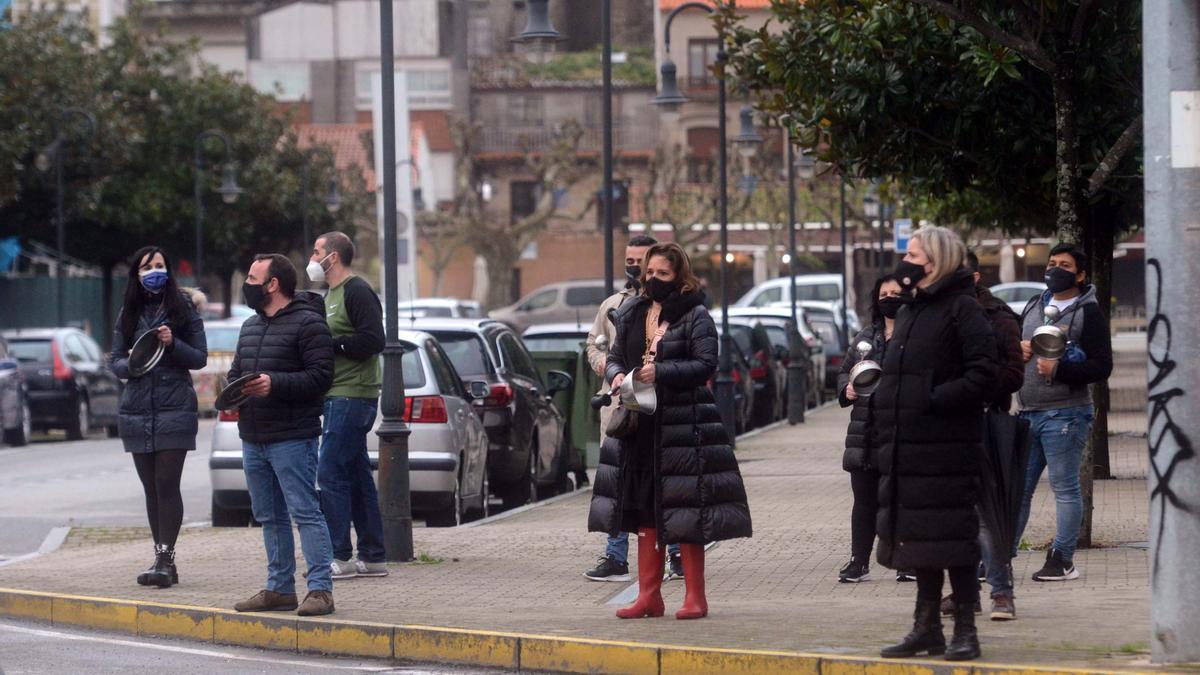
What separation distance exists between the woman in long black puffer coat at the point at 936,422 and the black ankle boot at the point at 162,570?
15.3 ft

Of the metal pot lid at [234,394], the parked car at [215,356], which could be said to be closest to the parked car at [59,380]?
the parked car at [215,356]

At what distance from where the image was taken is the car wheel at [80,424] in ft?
93.5

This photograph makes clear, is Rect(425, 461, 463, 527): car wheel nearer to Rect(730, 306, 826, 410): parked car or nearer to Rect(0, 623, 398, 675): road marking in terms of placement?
Rect(0, 623, 398, 675): road marking

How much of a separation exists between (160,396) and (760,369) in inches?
701

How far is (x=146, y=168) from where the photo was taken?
169 ft

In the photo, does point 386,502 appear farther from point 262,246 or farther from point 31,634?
point 262,246

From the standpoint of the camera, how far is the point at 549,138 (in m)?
80.2

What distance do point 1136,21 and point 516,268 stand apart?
65.4 meters

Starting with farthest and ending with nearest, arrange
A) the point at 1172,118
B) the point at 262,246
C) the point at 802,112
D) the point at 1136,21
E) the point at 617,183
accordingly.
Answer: the point at 617,183
the point at 262,246
the point at 802,112
the point at 1136,21
the point at 1172,118

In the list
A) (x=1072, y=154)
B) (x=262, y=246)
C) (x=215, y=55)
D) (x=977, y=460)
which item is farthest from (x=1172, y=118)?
(x=215, y=55)

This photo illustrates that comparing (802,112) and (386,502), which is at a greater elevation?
(802,112)

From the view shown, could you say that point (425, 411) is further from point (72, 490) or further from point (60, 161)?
point (60, 161)

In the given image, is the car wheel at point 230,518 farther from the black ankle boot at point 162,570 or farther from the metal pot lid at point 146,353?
the metal pot lid at point 146,353

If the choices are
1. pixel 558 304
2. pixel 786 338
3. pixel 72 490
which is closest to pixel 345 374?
pixel 72 490
